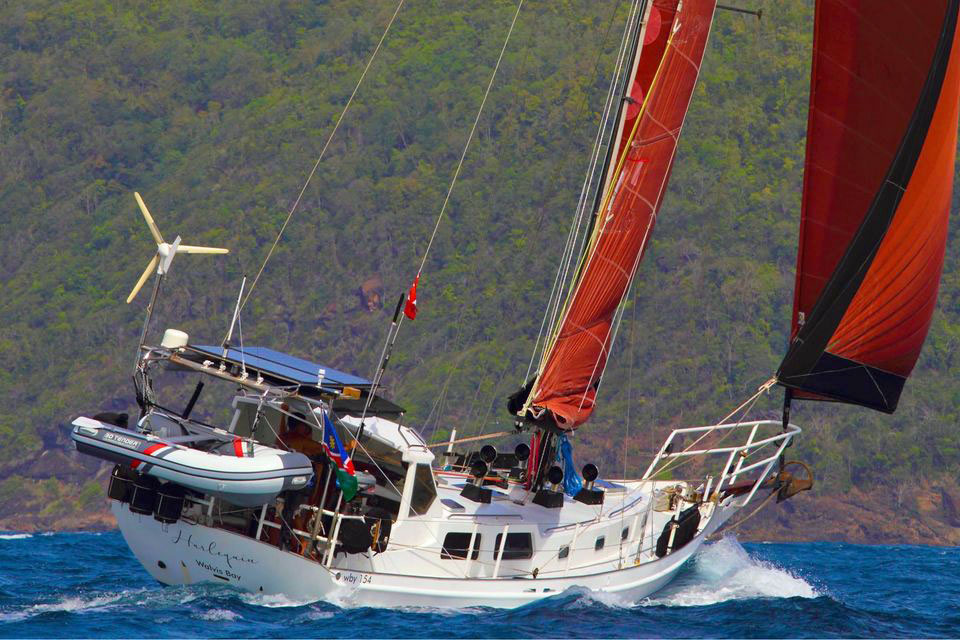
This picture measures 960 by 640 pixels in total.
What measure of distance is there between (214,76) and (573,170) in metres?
29.4

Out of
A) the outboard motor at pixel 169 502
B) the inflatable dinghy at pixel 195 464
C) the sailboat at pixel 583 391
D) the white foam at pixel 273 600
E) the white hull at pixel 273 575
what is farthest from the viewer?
the sailboat at pixel 583 391

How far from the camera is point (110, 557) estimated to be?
3284cm

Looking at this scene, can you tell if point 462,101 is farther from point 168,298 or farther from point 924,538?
point 924,538

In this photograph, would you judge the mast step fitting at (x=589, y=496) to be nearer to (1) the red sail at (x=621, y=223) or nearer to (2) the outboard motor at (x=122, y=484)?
(1) the red sail at (x=621, y=223)

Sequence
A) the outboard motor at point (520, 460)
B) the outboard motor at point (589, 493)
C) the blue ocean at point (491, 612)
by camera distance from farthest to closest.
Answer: the outboard motor at point (520, 460) → the outboard motor at point (589, 493) → the blue ocean at point (491, 612)

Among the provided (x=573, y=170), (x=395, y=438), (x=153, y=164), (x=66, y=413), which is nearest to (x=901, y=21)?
(x=395, y=438)

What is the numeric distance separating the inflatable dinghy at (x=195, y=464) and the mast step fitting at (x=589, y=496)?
6.08 metres

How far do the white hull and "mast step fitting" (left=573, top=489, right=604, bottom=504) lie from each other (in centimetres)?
301

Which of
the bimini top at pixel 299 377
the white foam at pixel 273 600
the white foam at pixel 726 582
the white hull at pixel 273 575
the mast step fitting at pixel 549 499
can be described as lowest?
the white foam at pixel 273 600

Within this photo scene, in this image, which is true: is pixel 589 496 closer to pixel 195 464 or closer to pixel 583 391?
pixel 583 391

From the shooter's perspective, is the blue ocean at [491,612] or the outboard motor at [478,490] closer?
the blue ocean at [491,612]

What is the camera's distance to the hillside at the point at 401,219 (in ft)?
243

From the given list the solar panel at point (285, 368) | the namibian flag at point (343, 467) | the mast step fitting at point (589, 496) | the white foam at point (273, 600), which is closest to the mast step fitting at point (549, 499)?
the mast step fitting at point (589, 496)

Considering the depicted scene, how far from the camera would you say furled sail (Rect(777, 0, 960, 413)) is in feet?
78.3
